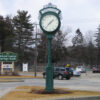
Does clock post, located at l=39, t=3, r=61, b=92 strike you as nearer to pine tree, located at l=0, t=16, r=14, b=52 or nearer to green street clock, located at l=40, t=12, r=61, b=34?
green street clock, located at l=40, t=12, r=61, b=34

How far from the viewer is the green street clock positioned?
12.3 metres

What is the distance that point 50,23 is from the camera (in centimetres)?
1231

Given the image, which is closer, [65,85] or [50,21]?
[50,21]

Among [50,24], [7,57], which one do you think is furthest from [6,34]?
[50,24]

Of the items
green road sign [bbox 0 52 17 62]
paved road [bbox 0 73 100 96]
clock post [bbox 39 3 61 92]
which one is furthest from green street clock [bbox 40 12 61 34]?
green road sign [bbox 0 52 17 62]

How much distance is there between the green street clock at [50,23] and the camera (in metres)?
12.3

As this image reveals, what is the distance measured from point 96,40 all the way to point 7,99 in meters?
88.4

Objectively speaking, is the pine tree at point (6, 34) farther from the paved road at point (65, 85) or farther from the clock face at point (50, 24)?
the clock face at point (50, 24)

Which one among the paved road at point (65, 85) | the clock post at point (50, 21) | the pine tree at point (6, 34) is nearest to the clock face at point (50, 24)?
the clock post at point (50, 21)

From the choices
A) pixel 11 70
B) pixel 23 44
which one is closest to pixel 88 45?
pixel 23 44

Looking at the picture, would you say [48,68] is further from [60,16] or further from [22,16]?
[22,16]

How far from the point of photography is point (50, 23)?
12.3 metres

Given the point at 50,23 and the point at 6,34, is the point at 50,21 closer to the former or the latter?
the point at 50,23

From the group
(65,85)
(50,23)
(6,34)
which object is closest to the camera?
(50,23)
